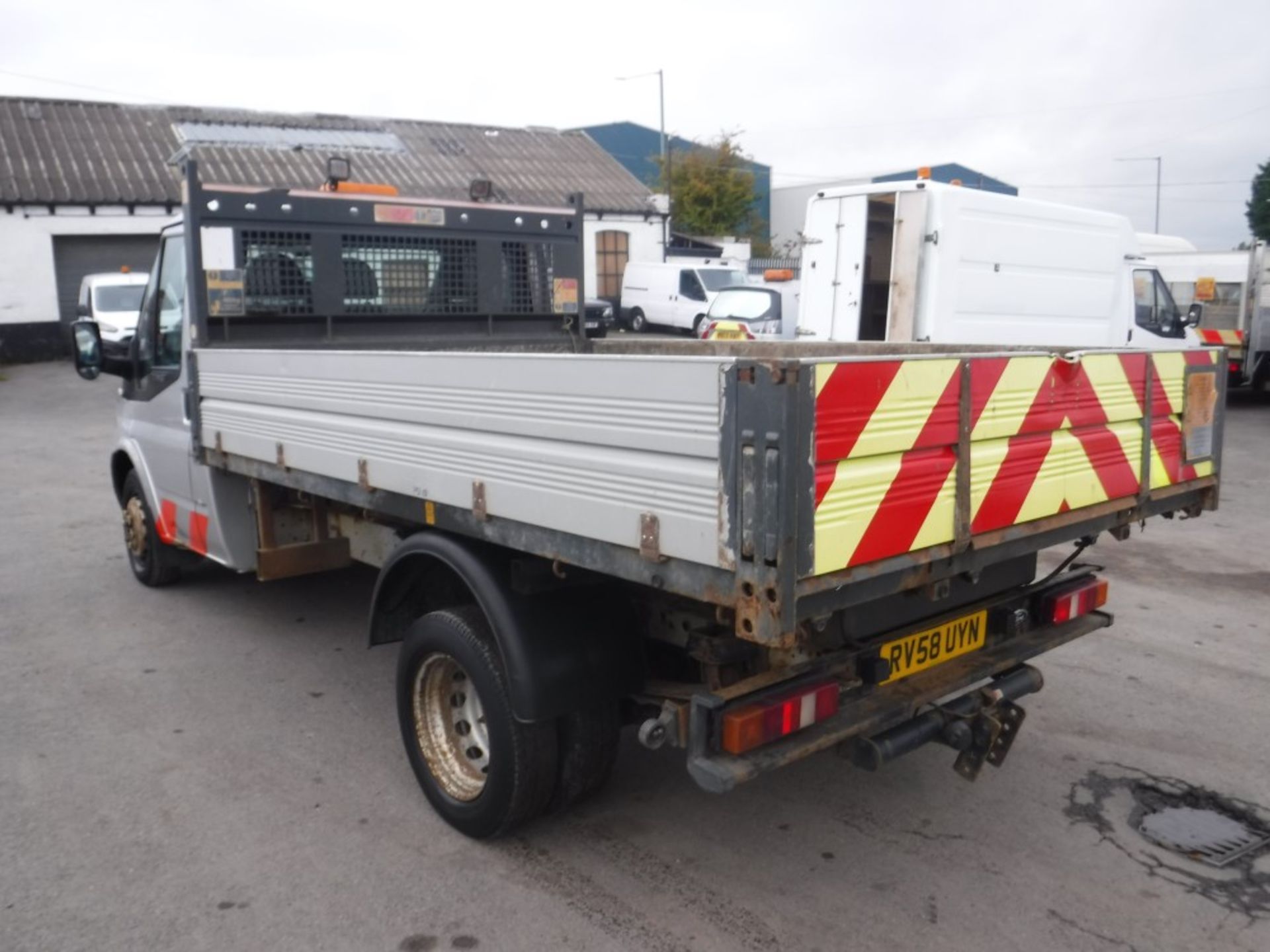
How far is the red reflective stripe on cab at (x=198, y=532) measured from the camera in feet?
19.8

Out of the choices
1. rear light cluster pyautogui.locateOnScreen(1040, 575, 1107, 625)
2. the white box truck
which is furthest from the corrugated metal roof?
rear light cluster pyautogui.locateOnScreen(1040, 575, 1107, 625)

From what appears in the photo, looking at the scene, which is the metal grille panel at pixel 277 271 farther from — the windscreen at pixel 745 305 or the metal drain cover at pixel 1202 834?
the windscreen at pixel 745 305

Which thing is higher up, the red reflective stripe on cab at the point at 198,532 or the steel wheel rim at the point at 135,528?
the red reflective stripe on cab at the point at 198,532

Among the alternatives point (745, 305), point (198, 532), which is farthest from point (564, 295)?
point (745, 305)

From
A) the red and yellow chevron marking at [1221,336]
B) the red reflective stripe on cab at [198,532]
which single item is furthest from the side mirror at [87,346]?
the red and yellow chevron marking at [1221,336]

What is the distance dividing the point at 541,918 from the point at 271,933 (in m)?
0.83

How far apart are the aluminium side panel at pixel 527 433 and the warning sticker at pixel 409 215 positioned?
1.62 meters

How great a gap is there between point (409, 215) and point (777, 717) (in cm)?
401

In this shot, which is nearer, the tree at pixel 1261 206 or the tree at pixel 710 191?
the tree at pixel 710 191

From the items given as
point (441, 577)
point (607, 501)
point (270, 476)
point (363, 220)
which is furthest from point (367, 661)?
point (607, 501)

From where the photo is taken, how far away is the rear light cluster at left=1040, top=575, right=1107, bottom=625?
Result: 420cm

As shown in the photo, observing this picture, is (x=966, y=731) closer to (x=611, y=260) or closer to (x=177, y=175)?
(x=177, y=175)

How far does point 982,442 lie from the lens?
126 inches

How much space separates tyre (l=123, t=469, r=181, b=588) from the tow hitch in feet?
16.9
